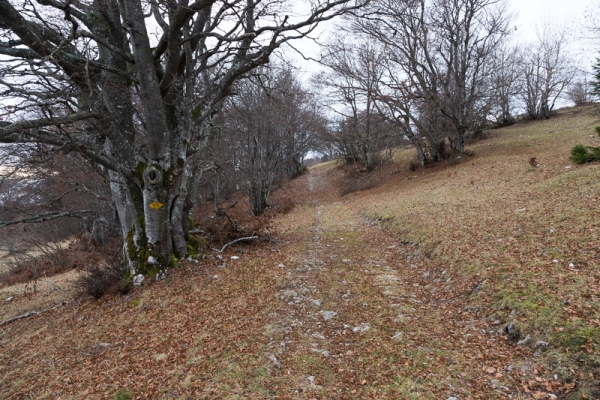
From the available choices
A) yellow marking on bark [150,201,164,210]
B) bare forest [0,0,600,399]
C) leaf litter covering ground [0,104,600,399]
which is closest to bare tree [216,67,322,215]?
bare forest [0,0,600,399]

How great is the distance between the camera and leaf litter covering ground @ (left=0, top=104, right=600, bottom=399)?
3383 mm

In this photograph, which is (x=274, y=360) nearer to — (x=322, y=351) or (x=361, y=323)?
(x=322, y=351)

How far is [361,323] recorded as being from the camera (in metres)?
4.70

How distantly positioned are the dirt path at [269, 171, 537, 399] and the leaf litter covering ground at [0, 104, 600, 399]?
0.02m

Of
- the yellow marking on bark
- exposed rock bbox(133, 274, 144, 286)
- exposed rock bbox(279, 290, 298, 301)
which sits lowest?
exposed rock bbox(279, 290, 298, 301)

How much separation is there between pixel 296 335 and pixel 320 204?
16306 mm

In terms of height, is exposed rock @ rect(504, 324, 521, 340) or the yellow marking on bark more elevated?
the yellow marking on bark

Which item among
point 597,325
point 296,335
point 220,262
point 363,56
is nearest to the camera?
point 597,325

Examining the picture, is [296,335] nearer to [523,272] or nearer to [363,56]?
[523,272]

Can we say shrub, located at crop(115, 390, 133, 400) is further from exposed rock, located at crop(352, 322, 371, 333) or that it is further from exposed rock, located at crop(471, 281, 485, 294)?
exposed rock, located at crop(471, 281, 485, 294)

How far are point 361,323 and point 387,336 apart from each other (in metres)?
0.51

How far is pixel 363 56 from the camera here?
1952 cm

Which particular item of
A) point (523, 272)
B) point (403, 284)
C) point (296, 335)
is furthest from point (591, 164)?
point (296, 335)

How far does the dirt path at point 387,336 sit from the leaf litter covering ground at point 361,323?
0.07 feet
